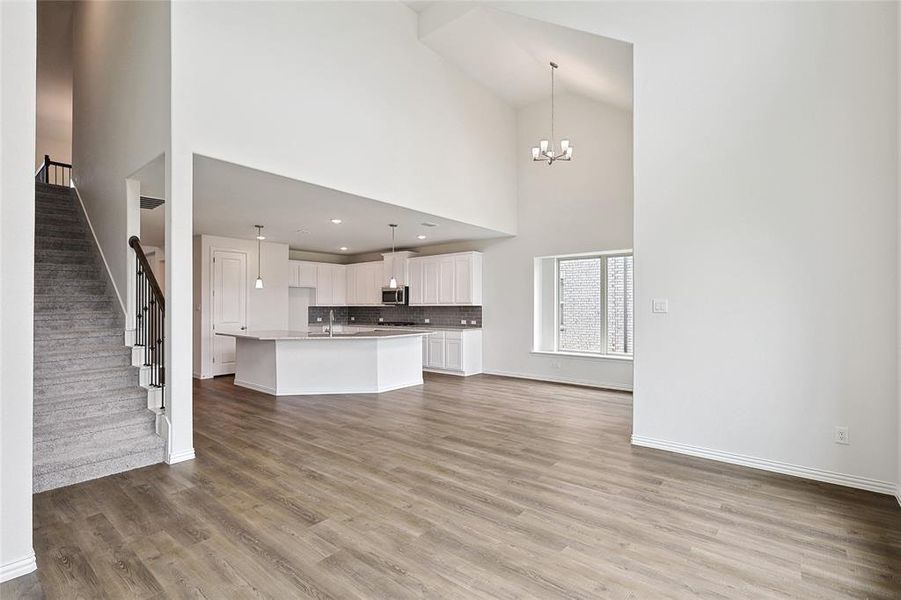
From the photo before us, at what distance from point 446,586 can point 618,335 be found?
229 inches

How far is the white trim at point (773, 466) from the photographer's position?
10.5 ft

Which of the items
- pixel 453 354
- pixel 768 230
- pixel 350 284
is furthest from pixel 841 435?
pixel 350 284

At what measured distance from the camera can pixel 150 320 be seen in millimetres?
4453

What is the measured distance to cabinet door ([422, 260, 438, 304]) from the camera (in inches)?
355

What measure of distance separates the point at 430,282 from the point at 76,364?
5830 mm

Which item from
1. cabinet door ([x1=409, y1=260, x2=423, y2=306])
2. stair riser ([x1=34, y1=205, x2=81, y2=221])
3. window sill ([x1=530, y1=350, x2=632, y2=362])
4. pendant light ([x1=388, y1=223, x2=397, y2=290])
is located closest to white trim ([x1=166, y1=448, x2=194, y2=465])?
stair riser ([x1=34, y1=205, x2=81, y2=221])

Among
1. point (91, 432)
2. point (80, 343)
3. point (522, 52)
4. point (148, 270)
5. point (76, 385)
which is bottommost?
point (91, 432)

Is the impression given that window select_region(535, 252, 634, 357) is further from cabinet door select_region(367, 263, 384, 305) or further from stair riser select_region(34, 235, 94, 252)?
stair riser select_region(34, 235, 94, 252)

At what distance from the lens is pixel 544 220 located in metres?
7.81

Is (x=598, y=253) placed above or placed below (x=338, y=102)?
below

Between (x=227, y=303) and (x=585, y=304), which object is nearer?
(x=585, y=304)

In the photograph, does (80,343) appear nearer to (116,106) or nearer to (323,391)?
(116,106)

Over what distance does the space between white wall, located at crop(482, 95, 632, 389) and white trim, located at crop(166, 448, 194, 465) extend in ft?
18.1

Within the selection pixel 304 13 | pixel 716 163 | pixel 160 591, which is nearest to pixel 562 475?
pixel 160 591
